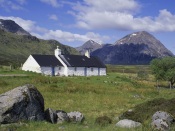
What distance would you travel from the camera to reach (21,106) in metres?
18.4

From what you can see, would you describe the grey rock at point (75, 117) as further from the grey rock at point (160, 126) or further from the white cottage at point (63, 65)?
the white cottage at point (63, 65)

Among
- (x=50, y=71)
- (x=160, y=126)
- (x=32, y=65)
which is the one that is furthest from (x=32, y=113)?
(x=32, y=65)

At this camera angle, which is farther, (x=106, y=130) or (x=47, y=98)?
(x=47, y=98)

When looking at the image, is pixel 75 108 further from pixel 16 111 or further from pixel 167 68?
pixel 167 68

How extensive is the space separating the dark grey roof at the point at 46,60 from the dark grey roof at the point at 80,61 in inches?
99.1

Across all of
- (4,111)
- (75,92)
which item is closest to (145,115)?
(4,111)

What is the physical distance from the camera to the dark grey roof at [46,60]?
279ft

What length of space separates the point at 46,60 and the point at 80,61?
11773 millimetres

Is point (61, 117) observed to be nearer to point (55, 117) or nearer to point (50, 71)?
point (55, 117)

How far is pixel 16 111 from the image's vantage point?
1816 cm

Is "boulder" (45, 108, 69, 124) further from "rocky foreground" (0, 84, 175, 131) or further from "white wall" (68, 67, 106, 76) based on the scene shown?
"white wall" (68, 67, 106, 76)

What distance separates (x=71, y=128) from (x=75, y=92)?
82.2 feet

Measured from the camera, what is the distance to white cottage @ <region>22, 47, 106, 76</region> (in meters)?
85.0

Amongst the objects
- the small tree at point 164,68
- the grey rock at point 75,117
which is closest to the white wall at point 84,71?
the small tree at point 164,68
